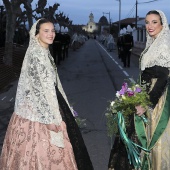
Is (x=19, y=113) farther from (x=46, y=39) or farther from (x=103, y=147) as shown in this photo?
(x=103, y=147)

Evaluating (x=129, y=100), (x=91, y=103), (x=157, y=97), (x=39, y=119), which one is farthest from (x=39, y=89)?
(x=91, y=103)

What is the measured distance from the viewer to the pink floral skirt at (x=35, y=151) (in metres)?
3.82

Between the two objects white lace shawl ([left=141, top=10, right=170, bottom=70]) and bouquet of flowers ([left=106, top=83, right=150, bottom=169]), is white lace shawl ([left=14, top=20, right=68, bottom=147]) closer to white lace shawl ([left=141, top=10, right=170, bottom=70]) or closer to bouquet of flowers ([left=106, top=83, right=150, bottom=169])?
bouquet of flowers ([left=106, top=83, right=150, bottom=169])

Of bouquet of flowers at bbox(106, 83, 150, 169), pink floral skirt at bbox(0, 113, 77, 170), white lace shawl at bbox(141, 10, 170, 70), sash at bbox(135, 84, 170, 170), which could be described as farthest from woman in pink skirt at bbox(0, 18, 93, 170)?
white lace shawl at bbox(141, 10, 170, 70)

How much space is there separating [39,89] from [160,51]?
1.18 metres

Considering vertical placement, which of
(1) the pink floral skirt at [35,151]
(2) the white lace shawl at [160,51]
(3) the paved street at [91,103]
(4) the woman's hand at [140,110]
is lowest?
(3) the paved street at [91,103]

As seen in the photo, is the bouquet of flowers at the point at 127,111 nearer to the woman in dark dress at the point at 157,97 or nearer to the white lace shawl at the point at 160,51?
the woman in dark dress at the point at 157,97

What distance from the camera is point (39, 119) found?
12.5 feet

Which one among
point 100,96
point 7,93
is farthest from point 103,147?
point 7,93

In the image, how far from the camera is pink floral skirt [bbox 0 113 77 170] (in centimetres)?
382

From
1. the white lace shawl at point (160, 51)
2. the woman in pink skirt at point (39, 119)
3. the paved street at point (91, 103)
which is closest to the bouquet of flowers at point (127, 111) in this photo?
the paved street at point (91, 103)

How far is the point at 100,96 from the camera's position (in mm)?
10797

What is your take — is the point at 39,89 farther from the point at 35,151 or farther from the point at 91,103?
the point at 91,103

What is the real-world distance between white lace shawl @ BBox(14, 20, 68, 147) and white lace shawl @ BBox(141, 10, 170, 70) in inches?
35.9
